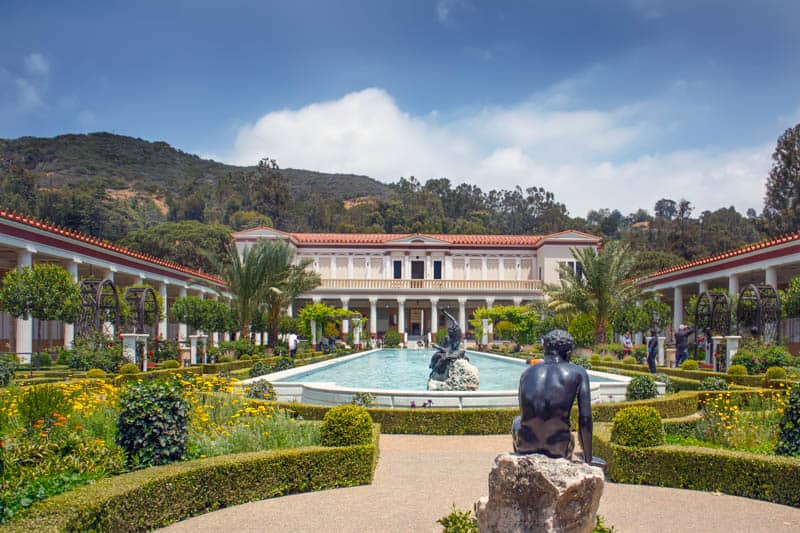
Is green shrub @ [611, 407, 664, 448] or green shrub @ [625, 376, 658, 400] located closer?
green shrub @ [611, 407, 664, 448]

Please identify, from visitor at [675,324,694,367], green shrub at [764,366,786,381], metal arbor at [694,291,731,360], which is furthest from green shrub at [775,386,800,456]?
metal arbor at [694,291,731,360]

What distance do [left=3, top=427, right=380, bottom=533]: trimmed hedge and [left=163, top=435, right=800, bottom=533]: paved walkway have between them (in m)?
0.14

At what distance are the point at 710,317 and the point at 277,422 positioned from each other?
18.4m

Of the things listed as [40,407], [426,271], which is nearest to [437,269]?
[426,271]

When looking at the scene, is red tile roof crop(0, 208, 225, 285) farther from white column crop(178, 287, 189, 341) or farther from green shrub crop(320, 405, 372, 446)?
green shrub crop(320, 405, 372, 446)

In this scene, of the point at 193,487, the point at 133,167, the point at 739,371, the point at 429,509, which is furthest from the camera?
the point at 133,167

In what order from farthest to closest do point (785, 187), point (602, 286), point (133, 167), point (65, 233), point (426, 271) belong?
point (133, 167) < point (426, 271) < point (785, 187) < point (602, 286) < point (65, 233)

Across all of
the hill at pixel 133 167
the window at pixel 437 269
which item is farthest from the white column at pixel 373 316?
the hill at pixel 133 167

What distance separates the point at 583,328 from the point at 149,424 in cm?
2329

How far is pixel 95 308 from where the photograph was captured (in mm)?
19656

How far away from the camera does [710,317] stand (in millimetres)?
22250

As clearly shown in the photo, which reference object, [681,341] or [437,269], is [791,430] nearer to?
[681,341]

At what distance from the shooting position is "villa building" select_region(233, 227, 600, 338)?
50.8m

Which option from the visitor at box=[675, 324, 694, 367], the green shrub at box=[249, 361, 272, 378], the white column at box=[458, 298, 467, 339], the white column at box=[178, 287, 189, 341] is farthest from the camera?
the white column at box=[458, 298, 467, 339]
